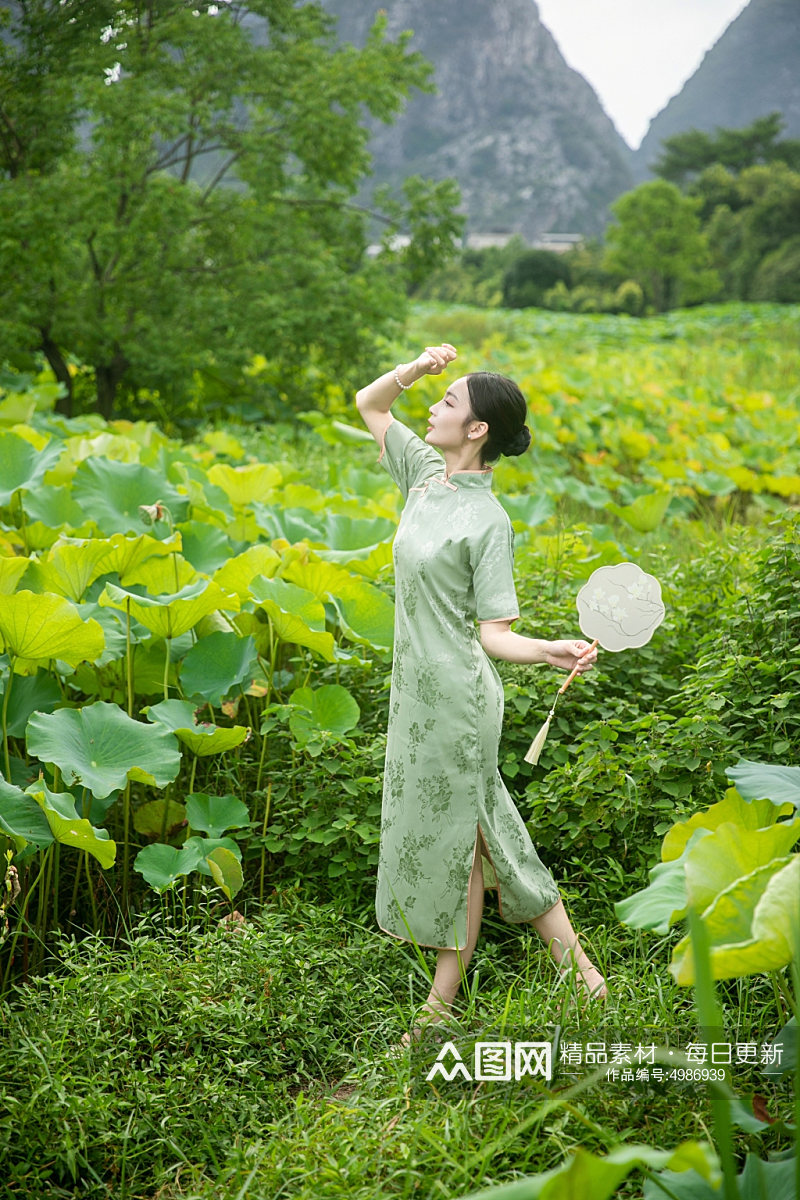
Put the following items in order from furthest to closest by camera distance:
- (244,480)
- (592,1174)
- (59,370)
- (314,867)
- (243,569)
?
(59,370), (244,480), (243,569), (314,867), (592,1174)

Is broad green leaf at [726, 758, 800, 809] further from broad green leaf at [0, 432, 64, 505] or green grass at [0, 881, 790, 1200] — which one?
broad green leaf at [0, 432, 64, 505]

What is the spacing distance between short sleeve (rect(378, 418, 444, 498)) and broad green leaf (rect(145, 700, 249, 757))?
1.94 ft

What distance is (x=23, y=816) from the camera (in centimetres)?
172

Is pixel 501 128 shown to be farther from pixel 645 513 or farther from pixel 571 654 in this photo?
pixel 571 654

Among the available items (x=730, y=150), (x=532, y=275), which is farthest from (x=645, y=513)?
(x=730, y=150)

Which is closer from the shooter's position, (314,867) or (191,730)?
(191,730)

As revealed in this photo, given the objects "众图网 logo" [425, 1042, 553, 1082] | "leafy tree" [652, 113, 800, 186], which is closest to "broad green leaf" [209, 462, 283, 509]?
"众图网 logo" [425, 1042, 553, 1082]

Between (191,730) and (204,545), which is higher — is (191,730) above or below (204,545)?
below

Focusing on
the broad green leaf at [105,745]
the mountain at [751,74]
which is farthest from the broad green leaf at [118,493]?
the mountain at [751,74]

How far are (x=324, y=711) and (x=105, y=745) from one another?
50 cm

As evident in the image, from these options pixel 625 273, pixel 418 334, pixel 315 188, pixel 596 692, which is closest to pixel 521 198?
pixel 625 273

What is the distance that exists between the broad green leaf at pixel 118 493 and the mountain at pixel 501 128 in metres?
72.0

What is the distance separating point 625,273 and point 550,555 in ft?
81.4

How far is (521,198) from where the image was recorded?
247 feet
